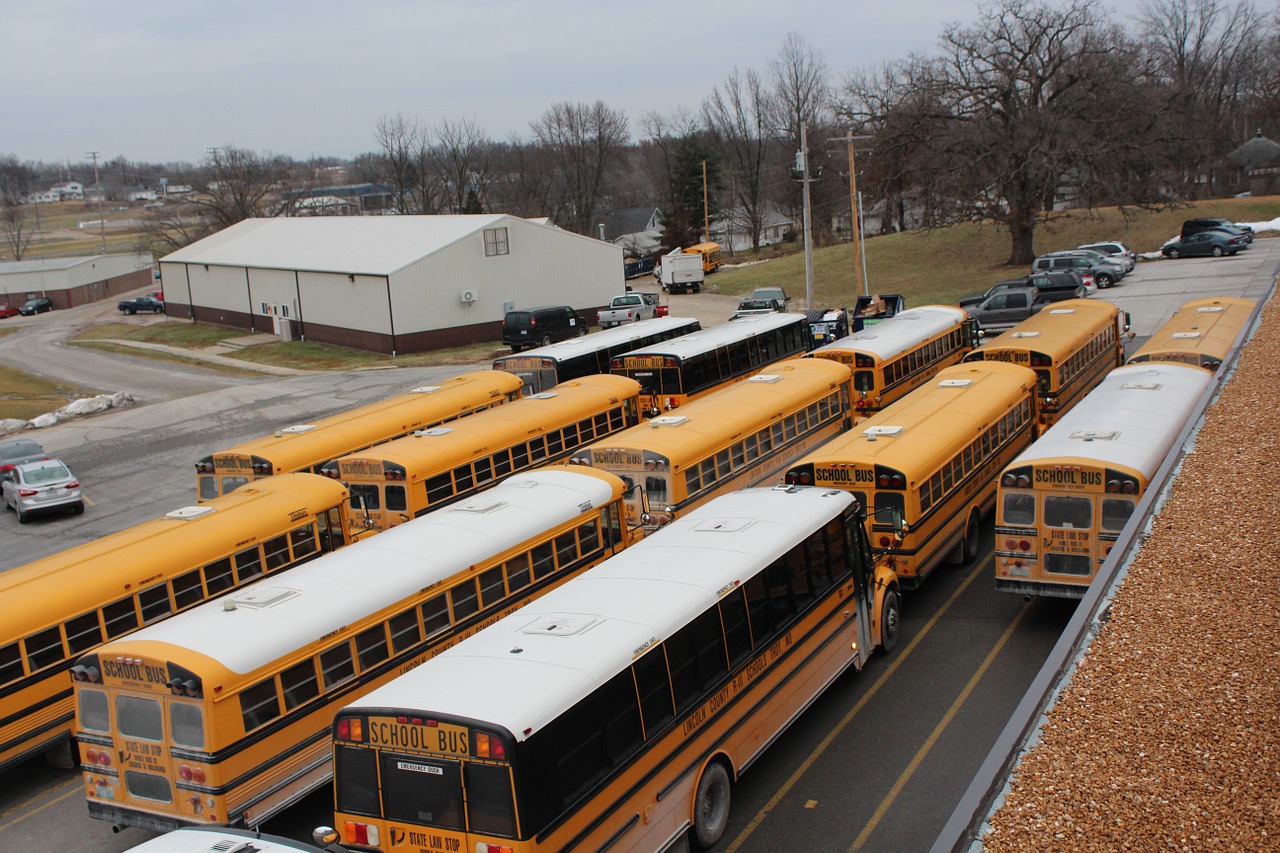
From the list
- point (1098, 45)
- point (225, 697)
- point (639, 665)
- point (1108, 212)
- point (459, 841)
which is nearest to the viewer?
point (459, 841)

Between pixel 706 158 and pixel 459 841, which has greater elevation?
pixel 706 158

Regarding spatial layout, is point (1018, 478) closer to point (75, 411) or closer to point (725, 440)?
point (725, 440)

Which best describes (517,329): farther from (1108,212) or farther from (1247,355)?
(1108,212)

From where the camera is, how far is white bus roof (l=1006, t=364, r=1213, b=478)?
581 inches

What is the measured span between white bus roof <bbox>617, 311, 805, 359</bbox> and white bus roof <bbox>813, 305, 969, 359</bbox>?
2409 mm

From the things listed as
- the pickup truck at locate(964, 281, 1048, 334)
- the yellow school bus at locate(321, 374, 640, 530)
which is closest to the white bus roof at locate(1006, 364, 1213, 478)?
the yellow school bus at locate(321, 374, 640, 530)

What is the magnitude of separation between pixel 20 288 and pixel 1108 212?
8416 cm

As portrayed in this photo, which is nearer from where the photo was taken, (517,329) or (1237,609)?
(1237,609)

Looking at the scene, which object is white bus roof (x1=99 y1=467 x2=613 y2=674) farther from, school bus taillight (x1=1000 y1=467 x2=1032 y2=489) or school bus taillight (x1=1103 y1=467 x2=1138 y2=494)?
school bus taillight (x1=1103 y1=467 x2=1138 y2=494)

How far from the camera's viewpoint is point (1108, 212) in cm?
6631

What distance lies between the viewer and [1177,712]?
8.28 meters

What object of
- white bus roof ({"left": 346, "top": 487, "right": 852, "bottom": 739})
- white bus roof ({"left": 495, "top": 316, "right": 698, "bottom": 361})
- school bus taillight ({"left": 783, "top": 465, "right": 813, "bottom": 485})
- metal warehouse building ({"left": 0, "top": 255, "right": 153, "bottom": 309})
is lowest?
school bus taillight ({"left": 783, "top": 465, "right": 813, "bottom": 485})

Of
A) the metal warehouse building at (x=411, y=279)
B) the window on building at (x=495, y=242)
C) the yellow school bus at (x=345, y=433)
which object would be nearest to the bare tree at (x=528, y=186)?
the metal warehouse building at (x=411, y=279)

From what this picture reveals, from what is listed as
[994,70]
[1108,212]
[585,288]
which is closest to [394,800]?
[585,288]
